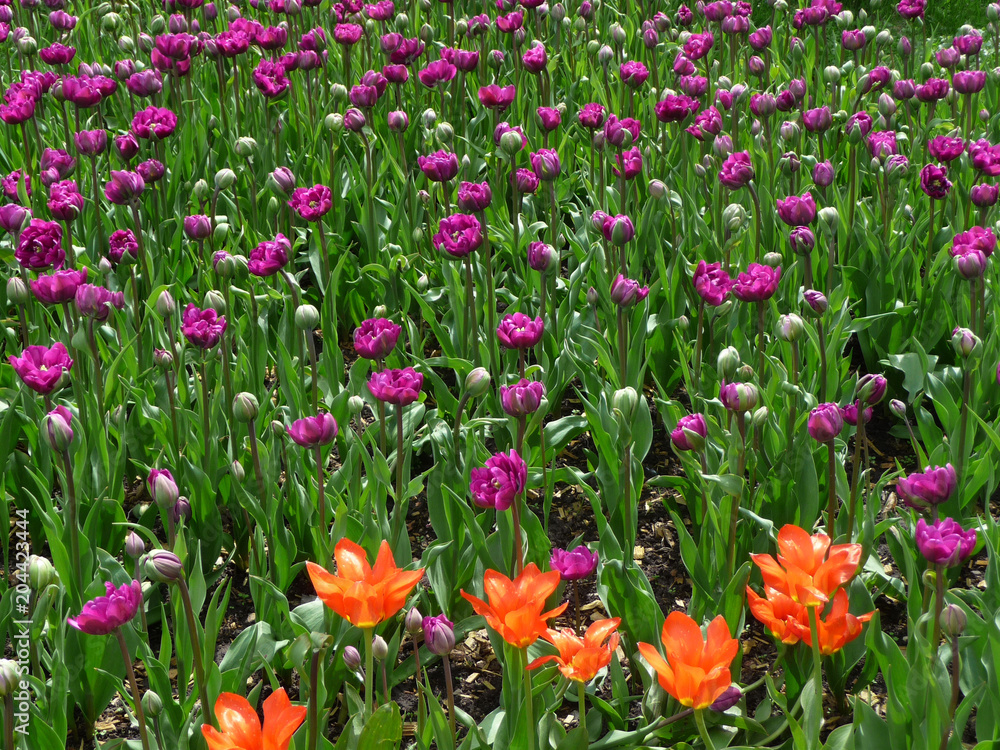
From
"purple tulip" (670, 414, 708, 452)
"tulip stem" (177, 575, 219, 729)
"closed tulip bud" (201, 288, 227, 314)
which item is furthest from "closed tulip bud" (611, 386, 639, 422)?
"closed tulip bud" (201, 288, 227, 314)

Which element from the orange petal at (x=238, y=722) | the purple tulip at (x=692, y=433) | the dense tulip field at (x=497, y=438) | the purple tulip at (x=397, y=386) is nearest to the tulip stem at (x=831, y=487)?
the dense tulip field at (x=497, y=438)

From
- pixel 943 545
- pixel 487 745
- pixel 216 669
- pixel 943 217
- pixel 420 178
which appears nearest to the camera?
pixel 943 545

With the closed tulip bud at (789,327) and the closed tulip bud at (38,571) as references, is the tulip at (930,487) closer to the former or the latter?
the closed tulip bud at (789,327)

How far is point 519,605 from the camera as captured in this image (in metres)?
1.35

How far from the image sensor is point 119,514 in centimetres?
206

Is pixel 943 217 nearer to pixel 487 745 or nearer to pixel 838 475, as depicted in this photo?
pixel 838 475

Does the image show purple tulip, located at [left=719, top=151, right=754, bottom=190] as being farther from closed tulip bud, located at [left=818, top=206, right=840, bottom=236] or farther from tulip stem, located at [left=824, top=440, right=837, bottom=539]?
tulip stem, located at [left=824, top=440, right=837, bottom=539]

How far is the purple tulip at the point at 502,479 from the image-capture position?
5.04 feet

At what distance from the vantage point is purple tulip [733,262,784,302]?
221cm

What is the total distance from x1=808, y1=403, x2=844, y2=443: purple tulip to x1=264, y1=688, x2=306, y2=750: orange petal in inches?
39.7

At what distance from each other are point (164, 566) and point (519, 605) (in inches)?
20.4

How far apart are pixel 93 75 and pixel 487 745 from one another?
374 cm

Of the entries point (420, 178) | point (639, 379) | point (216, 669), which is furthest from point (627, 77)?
point (216, 669)

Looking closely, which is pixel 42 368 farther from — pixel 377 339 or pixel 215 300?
pixel 377 339
